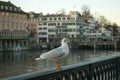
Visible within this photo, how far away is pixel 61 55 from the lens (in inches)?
194

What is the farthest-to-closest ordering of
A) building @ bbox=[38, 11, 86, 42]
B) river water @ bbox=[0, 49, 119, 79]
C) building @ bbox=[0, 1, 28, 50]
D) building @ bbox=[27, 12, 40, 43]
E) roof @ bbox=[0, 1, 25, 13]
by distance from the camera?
building @ bbox=[27, 12, 40, 43], building @ bbox=[38, 11, 86, 42], roof @ bbox=[0, 1, 25, 13], building @ bbox=[0, 1, 28, 50], river water @ bbox=[0, 49, 119, 79]

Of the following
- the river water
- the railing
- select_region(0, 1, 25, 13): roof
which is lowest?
the river water

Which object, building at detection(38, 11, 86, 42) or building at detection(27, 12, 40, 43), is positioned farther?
building at detection(27, 12, 40, 43)

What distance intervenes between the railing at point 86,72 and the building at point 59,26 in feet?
418

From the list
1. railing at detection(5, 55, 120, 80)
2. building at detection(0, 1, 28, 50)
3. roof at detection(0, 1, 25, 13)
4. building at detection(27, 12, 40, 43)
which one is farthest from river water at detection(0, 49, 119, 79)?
building at detection(27, 12, 40, 43)

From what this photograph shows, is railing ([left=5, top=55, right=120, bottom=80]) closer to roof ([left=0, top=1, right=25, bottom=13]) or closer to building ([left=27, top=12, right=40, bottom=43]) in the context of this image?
roof ([left=0, top=1, right=25, bottom=13])

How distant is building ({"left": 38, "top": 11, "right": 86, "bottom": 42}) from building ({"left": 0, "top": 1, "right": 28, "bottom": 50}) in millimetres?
15864

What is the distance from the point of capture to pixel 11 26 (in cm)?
11875

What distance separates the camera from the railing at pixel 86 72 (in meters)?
3.67

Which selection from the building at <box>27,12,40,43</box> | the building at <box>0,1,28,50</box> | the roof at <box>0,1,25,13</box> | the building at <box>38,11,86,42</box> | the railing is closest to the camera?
the railing

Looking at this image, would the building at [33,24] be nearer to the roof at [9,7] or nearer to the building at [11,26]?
the building at [11,26]

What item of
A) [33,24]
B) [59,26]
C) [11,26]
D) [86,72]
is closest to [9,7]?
[11,26]

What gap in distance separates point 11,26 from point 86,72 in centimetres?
11580

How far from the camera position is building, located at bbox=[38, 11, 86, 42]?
135250 millimetres
